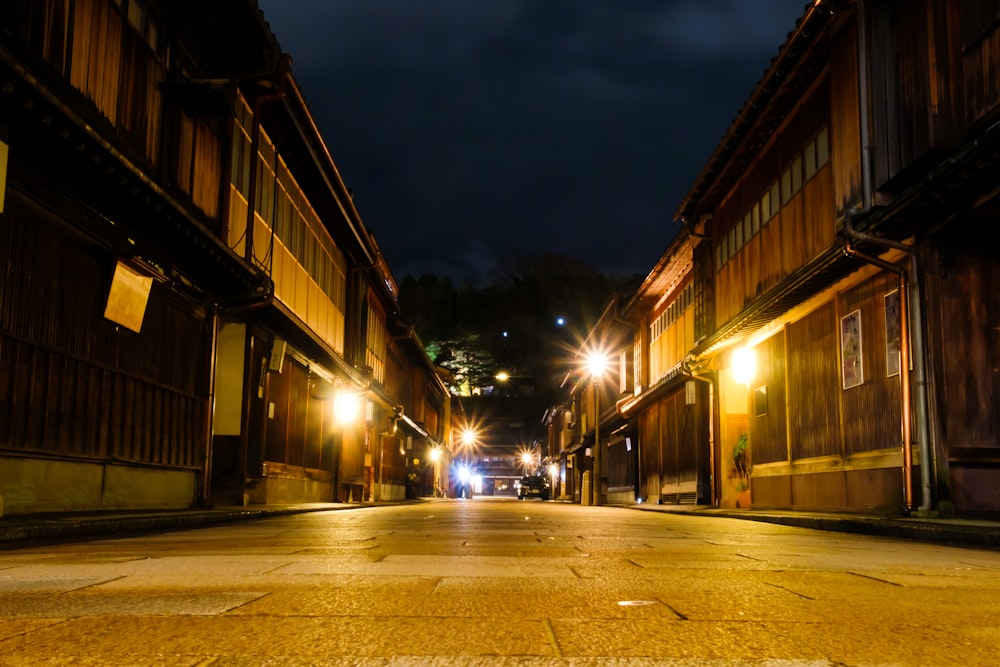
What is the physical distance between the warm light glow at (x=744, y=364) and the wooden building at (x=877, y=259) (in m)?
0.81

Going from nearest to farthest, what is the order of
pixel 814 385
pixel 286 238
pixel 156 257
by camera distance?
pixel 156 257 < pixel 814 385 < pixel 286 238

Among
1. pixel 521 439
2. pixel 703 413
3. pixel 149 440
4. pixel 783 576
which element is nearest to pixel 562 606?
pixel 783 576

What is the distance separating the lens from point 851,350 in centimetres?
1484

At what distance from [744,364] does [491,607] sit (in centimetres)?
1802

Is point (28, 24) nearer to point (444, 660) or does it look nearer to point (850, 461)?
point (444, 660)

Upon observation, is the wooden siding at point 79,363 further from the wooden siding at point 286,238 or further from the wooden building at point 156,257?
the wooden siding at point 286,238

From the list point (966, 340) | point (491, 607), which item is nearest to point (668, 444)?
point (966, 340)

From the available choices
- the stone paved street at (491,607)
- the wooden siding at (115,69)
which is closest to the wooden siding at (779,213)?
the stone paved street at (491,607)

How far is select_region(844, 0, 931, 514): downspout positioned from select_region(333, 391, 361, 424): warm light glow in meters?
18.0

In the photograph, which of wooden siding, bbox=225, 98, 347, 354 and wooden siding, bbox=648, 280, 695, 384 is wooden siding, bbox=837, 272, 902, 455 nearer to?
wooden siding, bbox=648, 280, 695, 384

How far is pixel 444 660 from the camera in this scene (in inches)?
122

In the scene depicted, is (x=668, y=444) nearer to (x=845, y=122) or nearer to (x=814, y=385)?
(x=814, y=385)

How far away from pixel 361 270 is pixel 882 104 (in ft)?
64.8

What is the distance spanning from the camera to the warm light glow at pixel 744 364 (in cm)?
2073
